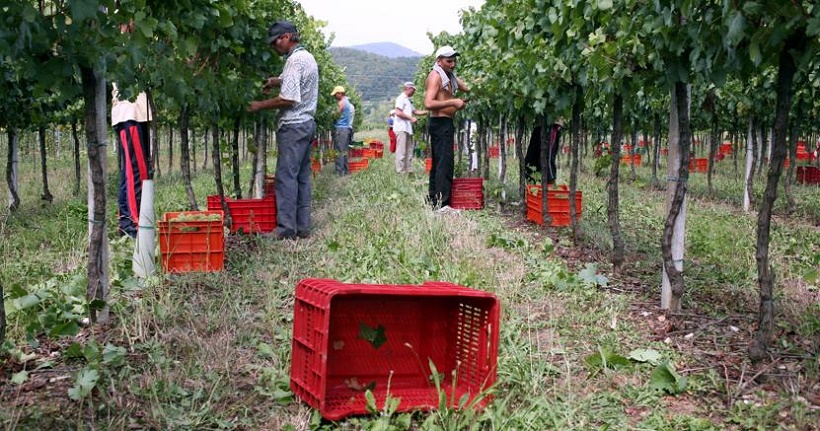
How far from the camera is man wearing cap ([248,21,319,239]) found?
21.0 ft

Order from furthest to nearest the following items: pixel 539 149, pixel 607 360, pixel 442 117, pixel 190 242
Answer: pixel 539 149
pixel 442 117
pixel 190 242
pixel 607 360

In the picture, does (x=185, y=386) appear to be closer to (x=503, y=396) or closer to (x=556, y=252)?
(x=503, y=396)

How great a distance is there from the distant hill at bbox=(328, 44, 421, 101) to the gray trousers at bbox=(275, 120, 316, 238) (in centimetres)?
9935

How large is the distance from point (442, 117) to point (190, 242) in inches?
141

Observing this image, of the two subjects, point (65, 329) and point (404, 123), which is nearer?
point (65, 329)

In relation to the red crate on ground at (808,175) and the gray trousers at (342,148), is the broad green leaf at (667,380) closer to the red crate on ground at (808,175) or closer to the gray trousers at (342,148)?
the gray trousers at (342,148)

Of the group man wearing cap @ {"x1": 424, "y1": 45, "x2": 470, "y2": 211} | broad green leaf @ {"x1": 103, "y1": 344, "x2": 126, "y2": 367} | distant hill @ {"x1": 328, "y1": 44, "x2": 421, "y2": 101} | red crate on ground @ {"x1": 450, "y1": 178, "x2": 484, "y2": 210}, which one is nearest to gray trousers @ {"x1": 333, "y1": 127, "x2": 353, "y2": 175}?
red crate on ground @ {"x1": 450, "y1": 178, "x2": 484, "y2": 210}

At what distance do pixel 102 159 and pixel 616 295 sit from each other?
3.13 metres

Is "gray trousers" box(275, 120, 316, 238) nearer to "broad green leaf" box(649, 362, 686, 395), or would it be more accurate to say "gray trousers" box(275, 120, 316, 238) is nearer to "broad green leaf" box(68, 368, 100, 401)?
"broad green leaf" box(68, 368, 100, 401)

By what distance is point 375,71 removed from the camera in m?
121

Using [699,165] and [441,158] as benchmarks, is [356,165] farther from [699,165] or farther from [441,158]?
[699,165]

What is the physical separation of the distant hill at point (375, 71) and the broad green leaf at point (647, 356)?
10264 cm

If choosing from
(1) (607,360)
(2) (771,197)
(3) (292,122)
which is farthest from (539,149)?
(1) (607,360)

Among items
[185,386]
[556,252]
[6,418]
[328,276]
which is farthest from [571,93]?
[6,418]
